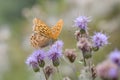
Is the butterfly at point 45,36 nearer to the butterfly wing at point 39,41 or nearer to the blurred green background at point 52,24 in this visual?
the butterfly wing at point 39,41

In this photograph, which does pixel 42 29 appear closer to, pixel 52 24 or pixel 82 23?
pixel 82 23

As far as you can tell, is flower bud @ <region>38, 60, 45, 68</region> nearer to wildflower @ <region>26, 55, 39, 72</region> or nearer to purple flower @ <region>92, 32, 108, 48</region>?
wildflower @ <region>26, 55, 39, 72</region>

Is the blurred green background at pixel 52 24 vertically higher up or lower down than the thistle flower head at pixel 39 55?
higher up

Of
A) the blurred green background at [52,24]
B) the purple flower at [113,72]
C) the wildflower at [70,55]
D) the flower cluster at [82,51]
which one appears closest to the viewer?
the purple flower at [113,72]

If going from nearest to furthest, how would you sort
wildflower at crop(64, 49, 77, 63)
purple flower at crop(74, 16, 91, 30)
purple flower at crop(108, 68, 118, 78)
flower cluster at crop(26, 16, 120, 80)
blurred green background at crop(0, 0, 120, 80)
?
purple flower at crop(108, 68, 118, 78) → flower cluster at crop(26, 16, 120, 80) → wildflower at crop(64, 49, 77, 63) → purple flower at crop(74, 16, 91, 30) → blurred green background at crop(0, 0, 120, 80)

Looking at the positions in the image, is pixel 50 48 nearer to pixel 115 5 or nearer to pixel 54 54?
pixel 54 54

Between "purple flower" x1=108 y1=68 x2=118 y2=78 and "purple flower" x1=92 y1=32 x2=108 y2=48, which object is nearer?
"purple flower" x1=108 y1=68 x2=118 y2=78

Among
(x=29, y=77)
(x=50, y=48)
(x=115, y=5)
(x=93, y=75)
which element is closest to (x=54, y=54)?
(x=50, y=48)

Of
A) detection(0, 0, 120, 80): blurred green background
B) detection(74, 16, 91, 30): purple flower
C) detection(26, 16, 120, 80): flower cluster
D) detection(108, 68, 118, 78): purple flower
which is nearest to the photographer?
detection(108, 68, 118, 78): purple flower

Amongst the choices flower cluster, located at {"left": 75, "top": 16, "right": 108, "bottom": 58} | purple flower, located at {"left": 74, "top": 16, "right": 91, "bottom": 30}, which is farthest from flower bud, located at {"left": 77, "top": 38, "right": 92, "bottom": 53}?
purple flower, located at {"left": 74, "top": 16, "right": 91, "bottom": 30}

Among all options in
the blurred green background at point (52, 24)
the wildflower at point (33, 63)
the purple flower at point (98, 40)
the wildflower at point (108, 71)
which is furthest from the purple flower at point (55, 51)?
the blurred green background at point (52, 24)

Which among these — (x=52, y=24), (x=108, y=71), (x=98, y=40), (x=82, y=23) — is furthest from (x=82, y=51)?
(x=52, y=24)
